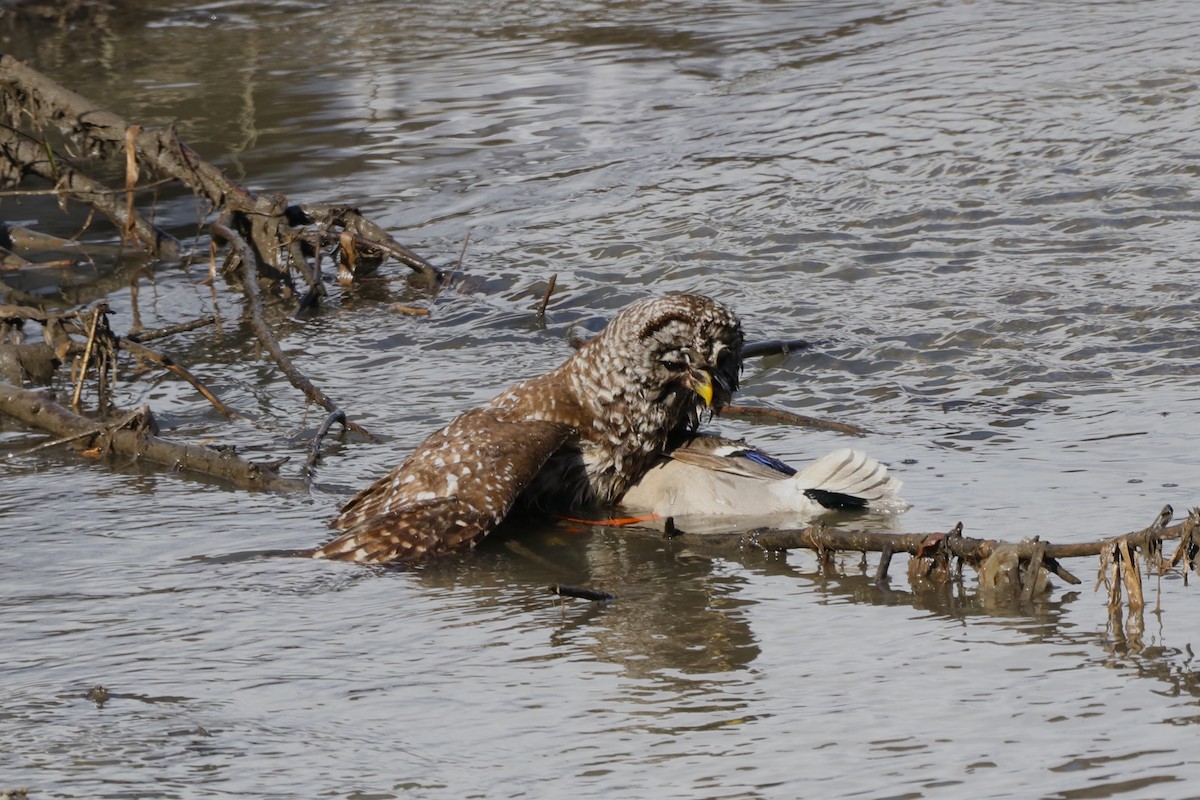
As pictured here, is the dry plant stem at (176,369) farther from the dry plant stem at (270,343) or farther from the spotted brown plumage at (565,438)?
the spotted brown plumage at (565,438)

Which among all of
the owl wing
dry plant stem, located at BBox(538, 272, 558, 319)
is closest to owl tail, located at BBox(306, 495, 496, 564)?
the owl wing

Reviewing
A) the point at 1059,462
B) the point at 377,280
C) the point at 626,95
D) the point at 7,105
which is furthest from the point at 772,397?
the point at 626,95

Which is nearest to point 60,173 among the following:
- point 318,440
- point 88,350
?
point 88,350

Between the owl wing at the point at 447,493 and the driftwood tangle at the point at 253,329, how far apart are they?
561mm

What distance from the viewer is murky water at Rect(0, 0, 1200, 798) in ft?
13.3

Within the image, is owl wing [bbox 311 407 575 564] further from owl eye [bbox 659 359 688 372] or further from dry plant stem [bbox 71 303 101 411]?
dry plant stem [bbox 71 303 101 411]

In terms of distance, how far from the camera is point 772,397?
734 centimetres

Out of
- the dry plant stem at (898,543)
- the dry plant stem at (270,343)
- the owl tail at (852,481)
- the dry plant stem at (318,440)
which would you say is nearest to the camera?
the dry plant stem at (898,543)

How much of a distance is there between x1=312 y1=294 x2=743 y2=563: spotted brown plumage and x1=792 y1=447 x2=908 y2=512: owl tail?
43cm

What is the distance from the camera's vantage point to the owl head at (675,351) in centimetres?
579

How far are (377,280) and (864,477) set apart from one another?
4.66m

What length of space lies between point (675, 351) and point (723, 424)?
1.21 meters

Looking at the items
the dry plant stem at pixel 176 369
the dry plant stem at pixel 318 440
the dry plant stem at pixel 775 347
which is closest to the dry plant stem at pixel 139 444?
the dry plant stem at pixel 318 440

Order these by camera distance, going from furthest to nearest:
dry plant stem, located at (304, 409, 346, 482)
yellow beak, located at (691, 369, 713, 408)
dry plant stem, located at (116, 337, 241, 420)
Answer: dry plant stem, located at (116, 337, 241, 420)
dry plant stem, located at (304, 409, 346, 482)
yellow beak, located at (691, 369, 713, 408)
